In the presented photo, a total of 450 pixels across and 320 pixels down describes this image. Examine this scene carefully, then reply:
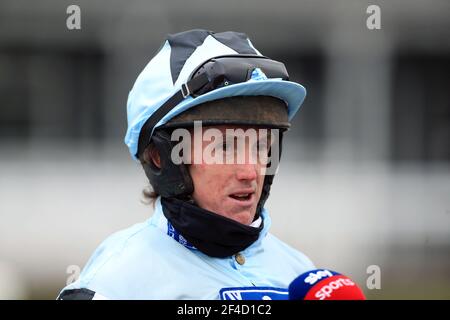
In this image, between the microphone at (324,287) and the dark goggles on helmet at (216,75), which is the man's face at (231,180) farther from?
Answer: the microphone at (324,287)

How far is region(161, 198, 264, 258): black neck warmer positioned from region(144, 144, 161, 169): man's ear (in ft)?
0.49

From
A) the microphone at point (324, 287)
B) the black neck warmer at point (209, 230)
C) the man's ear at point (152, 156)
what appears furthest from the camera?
the man's ear at point (152, 156)

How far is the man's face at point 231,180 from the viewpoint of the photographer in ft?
5.99

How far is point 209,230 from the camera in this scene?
1.80 metres

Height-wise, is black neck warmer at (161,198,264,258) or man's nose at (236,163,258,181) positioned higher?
man's nose at (236,163,258,181)

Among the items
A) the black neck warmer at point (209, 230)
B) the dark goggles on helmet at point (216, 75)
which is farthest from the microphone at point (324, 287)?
the dark goggles on helmet at point (216, 75)

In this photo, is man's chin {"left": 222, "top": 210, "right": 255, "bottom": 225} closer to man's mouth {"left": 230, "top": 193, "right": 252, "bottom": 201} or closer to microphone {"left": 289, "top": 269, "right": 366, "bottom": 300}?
man's mouth {"left": 230, "top": 193, "right": 252, "bottom": 201}

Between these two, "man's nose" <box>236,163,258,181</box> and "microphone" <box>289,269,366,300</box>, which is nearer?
"microphone" <box>289,269,366,300</box>

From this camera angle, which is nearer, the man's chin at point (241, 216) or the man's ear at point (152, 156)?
the man's chin at point (241, 216)

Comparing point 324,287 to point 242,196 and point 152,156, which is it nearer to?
point 242,196

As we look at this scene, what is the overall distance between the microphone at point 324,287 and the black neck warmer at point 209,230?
9.4 inches

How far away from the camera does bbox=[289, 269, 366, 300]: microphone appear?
5.19 feet

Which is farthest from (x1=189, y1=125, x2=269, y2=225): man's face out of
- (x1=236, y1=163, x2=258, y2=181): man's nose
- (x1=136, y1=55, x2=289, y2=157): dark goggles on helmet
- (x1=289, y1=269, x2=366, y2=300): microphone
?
(x1=289, y1=269, x2=366, y2=300): microphone

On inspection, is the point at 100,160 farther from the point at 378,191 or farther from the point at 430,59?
the point at 430,59
